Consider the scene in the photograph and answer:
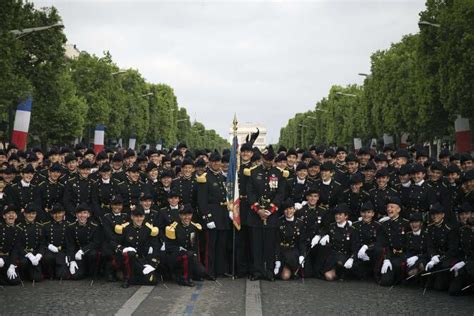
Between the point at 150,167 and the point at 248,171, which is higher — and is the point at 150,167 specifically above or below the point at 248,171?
above

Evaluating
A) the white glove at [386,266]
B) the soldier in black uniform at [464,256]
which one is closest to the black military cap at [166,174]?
the white glove at [386,266]

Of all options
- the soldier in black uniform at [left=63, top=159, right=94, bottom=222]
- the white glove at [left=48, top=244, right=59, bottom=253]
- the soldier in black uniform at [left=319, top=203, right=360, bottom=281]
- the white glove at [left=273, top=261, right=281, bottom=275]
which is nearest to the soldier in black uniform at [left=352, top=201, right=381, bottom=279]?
the soldier in black uniform at [left=319, top=203, right=360, bottom=281]

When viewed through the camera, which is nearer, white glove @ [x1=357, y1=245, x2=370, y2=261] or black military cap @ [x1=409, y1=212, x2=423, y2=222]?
black military cap @ [x1=409, y1=212, x2=423, y2=222]

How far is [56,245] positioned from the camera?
1313 cm

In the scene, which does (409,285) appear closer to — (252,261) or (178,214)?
(252,261)

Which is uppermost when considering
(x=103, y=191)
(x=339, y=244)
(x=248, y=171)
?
(x=248, y=171)

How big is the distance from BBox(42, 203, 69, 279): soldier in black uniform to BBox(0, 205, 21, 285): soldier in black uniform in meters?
0.53

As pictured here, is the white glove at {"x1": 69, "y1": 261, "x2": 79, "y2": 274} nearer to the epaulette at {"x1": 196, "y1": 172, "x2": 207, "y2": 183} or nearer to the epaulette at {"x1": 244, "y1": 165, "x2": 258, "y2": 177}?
the epaulette at {"x1": 196, "y1": 172, "x2": 207, "y2": 183}

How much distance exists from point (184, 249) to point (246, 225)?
1.27 metres

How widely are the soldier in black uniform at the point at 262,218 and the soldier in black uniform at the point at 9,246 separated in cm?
400

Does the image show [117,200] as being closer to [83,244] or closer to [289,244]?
[83,244]

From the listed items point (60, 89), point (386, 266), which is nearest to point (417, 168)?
point (386, 266)

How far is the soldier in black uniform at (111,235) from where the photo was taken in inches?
502

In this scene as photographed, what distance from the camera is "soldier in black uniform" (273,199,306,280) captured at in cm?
1306
